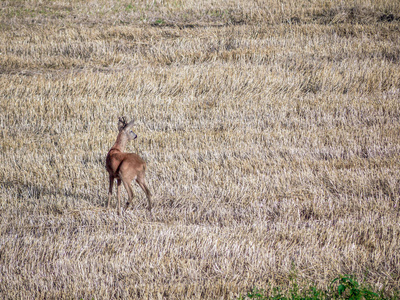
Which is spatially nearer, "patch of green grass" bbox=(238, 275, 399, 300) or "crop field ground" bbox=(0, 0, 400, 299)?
"patch of green grass" bbox=(238, 275, 399, 300)

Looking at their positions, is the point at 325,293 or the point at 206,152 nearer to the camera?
the point at 325,293

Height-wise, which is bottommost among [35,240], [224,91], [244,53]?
[35,240]

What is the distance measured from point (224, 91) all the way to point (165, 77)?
159 centimetres

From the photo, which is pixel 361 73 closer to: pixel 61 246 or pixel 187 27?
pixel 187 27

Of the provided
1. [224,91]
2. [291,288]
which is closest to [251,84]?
[224,91]

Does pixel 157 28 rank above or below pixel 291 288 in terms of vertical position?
above

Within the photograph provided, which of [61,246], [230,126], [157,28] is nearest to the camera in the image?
[61,246]

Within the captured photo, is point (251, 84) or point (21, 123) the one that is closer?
point (21, 123)

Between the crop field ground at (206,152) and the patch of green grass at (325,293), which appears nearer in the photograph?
the patch of green grass at (325,293)

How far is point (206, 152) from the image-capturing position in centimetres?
716

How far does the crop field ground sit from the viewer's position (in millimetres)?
3779

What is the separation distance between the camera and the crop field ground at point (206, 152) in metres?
3.78

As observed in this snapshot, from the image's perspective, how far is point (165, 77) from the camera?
A: 11.1m

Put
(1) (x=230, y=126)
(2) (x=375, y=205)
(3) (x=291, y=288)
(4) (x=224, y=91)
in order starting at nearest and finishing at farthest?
(3) (x=291, y=288) → (2) (x=375, y=205) → (1) (x=230, y=126) → (4) (x=224, y=91)
